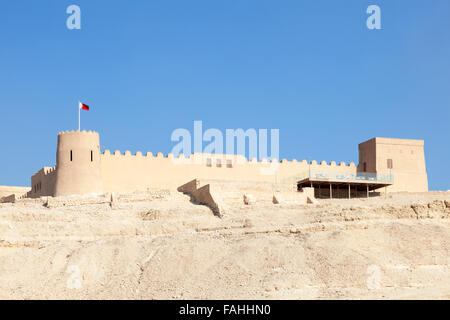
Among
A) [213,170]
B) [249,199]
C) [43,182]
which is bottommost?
[249,199]

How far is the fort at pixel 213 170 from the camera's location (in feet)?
133

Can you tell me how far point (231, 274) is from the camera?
22.8 m

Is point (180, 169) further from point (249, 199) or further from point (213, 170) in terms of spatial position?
point (249, 199)

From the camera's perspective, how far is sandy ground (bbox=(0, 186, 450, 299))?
2203 cm

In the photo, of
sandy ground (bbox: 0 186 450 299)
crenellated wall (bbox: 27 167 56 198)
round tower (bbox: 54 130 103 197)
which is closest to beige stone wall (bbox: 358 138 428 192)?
sandy ground (bbox: 0 186 450 299)

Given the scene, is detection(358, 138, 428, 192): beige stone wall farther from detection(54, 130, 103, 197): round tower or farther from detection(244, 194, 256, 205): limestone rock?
detection(54, 130, 103, 197): round tower

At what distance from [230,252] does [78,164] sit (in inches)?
711

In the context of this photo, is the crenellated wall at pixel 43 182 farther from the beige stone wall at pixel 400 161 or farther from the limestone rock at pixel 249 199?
the beige stone wall at pixel 400 161

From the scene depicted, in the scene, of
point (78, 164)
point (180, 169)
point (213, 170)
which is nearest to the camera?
point (78, 164)

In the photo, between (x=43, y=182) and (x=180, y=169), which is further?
(x=180, y=169)

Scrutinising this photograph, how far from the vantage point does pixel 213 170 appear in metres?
44.0

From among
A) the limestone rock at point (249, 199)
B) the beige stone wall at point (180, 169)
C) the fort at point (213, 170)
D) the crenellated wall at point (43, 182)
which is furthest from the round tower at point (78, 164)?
the limestone rock at point (249, 199)

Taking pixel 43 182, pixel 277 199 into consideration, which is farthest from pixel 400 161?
pixel 43 182

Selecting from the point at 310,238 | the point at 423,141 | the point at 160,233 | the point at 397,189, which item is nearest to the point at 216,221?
the point at 160,233
